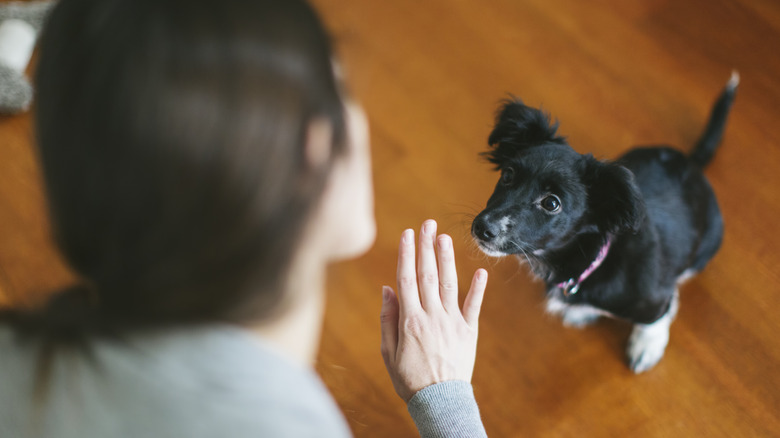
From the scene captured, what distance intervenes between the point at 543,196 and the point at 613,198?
0.15 m

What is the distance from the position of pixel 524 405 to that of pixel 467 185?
71cm

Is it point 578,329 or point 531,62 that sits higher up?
point 531,62

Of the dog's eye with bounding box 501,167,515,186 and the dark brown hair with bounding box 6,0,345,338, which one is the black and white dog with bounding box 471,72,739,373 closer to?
the dog's eye with bounding box 501,167,515,186

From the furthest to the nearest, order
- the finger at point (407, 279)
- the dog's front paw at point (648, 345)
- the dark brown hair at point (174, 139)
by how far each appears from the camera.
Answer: the dog's front paw at point (648, 345) → the finger at point (407, 279) → the dark brown hair at point (174, 139)

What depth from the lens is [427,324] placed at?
1.07 meters

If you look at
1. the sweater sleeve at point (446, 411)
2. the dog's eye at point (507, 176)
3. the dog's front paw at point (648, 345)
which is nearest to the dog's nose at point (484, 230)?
the dog's eye at point (507, 176)

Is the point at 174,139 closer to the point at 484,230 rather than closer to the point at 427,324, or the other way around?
the point at 427,324

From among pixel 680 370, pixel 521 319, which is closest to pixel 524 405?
pixel 521 319

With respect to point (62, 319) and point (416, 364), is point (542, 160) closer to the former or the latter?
point (416, 364)

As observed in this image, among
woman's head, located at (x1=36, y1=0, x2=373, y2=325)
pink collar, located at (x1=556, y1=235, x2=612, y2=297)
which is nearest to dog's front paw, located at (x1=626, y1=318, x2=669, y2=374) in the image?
pink collar, located at (x1=556, y1=235, x2=612, y2=297)

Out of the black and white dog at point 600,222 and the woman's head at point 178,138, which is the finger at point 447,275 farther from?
the woman's head at point 178,138

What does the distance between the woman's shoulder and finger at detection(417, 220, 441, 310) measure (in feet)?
1.76

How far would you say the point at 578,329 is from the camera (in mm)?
1634

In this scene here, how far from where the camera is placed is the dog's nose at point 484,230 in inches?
49.9
